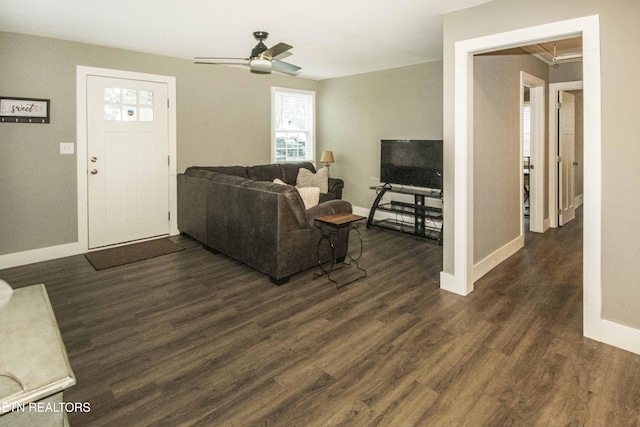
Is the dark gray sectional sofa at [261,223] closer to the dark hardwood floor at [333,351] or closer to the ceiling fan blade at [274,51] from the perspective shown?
the dark hardwood floor at [333,351]

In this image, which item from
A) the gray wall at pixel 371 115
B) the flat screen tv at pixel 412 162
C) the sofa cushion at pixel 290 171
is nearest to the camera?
the flat screen tv at pixel 412 162

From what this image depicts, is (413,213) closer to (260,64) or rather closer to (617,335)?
(260,64)

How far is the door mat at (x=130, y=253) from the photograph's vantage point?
414cm

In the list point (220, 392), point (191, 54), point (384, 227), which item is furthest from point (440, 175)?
point (220, 392)

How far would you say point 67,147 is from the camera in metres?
4.31

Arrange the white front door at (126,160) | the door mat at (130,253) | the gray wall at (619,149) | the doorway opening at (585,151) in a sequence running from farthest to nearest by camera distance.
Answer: the white front door at (126,160) < the door mat at (130,253) < the doorway opening at (585,151) < the gray wall at (619,149)

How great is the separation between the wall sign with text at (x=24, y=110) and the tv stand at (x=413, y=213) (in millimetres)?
4348

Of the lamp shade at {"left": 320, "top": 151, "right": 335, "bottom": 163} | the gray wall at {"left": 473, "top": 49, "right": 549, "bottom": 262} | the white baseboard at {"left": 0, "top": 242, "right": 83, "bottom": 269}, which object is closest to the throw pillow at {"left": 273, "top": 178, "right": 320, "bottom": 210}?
the gray wall at {"left": 473, "top": 49, "right": 549, "bottom": 262}

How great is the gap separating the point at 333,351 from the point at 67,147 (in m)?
3.95

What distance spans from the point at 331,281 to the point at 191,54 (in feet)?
11.6

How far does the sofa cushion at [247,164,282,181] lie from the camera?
5812mm

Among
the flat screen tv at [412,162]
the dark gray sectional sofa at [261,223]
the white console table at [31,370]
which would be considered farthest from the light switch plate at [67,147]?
the flat screen tv at [412,162]

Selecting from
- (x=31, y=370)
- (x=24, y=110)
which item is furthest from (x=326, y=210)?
(x=24, y=110)

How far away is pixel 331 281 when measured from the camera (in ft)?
11.7
